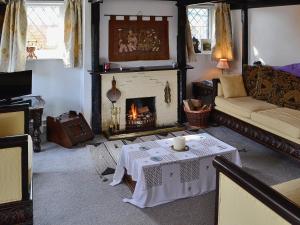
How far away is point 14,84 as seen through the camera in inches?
163

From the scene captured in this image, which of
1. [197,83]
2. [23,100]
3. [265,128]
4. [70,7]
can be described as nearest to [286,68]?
[265,128]

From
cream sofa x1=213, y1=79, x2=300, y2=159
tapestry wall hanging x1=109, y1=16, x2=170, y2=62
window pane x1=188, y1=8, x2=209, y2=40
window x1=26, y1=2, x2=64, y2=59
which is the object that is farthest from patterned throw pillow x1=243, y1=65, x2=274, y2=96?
window x1=26, y1=2, x2=64, y2=59

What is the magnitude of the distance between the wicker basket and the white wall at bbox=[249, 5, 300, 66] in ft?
4.32

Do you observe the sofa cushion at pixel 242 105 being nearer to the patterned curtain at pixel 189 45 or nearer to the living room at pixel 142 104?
the living room at pixel 142 104

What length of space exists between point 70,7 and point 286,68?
323 centimetres

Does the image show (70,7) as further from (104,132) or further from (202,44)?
(202,44)

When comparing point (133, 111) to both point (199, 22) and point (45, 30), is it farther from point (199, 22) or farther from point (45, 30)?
point (199, 22)

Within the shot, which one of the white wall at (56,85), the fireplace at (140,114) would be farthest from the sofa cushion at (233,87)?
the white wall at (56,85)

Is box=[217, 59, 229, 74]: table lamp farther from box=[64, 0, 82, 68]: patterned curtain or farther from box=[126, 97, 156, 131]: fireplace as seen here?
box=[64, 0, 82, 68]: patterned curtain

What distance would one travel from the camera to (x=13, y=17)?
14.9 ft

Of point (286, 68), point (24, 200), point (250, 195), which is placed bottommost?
point (24, 200)

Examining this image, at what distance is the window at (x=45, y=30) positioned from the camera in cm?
495

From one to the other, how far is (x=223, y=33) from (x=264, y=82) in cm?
159

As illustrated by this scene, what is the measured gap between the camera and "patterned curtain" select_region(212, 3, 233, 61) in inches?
233
